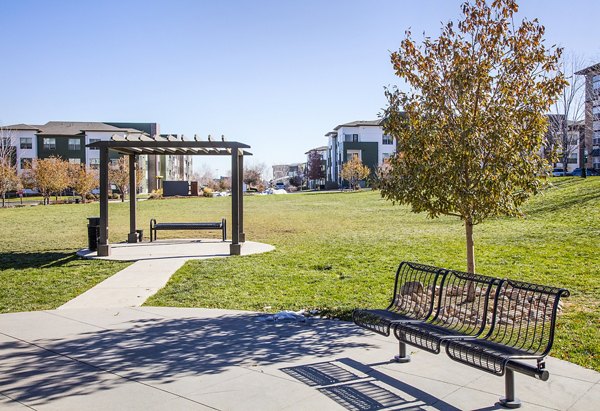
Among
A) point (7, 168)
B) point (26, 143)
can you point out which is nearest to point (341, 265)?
point (7, 168)

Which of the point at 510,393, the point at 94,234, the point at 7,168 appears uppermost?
the point at 7,168

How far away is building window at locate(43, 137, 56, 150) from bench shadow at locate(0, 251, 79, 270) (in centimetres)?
6715

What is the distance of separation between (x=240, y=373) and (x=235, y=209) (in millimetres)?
10381

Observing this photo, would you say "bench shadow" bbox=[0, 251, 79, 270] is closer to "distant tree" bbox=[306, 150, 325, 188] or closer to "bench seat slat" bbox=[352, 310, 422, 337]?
"bench seat slat" bbox=[352, 310, 422, 337]

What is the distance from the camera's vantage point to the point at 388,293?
32.1 ft

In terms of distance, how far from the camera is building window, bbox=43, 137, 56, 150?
7712 cm

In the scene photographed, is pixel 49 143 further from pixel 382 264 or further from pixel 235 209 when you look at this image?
pixel 382 264

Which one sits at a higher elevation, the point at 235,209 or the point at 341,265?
the point at 235,209

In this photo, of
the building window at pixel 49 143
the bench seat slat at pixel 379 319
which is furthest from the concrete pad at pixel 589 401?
the building window at pixel 49 143

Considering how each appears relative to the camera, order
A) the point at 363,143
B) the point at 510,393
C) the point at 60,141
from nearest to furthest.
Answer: the point at 510,393, the point at 60,141, the point at 363,143

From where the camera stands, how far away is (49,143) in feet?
253

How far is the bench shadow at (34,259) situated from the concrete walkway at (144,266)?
1.84 feet

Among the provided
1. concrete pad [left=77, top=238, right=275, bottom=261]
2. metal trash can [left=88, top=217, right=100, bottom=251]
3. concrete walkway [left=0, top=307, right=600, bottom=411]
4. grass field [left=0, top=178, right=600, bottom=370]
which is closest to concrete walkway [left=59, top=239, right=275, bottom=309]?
concrete pad [left=77, top=238, right=275, bottom=261]

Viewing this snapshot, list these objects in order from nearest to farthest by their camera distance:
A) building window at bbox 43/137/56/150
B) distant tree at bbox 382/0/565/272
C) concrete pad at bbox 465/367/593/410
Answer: concrete pad at bbox 465/367/593/410 < distant tree at bbox 382/0/565/272 < building window at bbox 43/137/56/150
